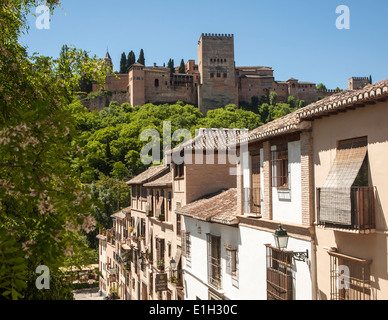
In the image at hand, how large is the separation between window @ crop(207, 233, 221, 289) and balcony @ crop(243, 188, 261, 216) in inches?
103

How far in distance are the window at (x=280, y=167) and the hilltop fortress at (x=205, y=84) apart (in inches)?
3500

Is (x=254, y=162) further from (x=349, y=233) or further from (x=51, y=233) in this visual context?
(x=51, y=233)

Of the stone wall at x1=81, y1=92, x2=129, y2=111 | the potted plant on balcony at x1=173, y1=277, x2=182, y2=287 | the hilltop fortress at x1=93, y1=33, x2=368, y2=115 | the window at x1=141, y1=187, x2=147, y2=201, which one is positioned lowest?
the potted plant on balcony at x1=173, y1=277, x2=182, y2=287

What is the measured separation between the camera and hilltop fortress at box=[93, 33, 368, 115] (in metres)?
97.6

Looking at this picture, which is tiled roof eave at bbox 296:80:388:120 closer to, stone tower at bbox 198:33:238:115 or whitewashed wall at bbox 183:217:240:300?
whitewashed wall at bbox 183:217:240:300

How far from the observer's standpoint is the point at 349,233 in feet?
25.5

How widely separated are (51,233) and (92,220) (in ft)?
1.47

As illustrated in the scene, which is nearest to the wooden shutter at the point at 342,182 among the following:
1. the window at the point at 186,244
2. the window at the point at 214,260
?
the window at the point at 214,260

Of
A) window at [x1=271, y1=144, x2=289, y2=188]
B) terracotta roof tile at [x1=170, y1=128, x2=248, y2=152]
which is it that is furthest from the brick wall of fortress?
window at [x1=271, y1=144, x2=289, y2=188]

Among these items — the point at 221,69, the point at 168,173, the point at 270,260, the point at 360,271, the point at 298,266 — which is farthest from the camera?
the point at 221,69

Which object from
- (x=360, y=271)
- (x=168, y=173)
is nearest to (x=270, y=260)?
(x=360, y=271)

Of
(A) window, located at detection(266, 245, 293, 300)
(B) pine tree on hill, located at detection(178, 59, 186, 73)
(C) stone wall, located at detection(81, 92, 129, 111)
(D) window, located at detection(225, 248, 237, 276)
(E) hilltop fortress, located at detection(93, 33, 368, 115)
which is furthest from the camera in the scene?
(B) pine tree on hill, located at detection(178, 59, 186, 73)
